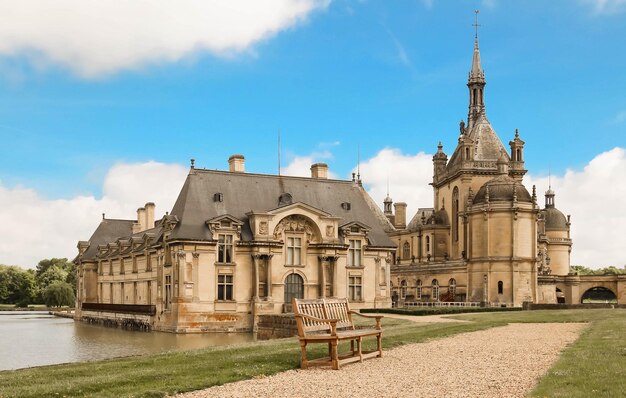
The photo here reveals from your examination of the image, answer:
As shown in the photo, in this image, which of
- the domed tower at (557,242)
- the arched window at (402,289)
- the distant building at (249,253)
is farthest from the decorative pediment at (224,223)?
the domed tower at (557,242)

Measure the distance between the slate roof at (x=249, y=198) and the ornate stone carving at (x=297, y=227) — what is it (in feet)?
6.52

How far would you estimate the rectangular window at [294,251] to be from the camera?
50.9 metres

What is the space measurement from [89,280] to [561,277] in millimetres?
45337

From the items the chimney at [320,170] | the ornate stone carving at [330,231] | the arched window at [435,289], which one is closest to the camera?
the ornate stone carving at [330,231]

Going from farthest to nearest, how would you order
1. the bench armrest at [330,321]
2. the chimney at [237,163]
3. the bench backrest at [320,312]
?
the chimney at [237,163]
the bench backrest at [320,312]
the bench armrest at [330,321]

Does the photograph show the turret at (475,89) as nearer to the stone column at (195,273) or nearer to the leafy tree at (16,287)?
the stone column at (195,273)

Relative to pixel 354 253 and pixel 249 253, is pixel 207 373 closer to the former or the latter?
pixel 249 253

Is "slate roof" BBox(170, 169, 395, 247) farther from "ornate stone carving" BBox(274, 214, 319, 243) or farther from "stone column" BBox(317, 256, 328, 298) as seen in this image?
"stone column" BBox(317, 256, 328, 298)

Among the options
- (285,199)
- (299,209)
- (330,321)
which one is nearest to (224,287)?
(299,209)

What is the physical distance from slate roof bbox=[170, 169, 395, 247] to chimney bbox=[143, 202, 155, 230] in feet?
79.3

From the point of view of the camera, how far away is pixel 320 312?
18.2 m

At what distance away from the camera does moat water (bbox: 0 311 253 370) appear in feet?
102

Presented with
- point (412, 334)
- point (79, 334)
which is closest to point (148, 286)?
point (79, 334)

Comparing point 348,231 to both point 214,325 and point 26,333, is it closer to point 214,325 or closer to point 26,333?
point 214,325
